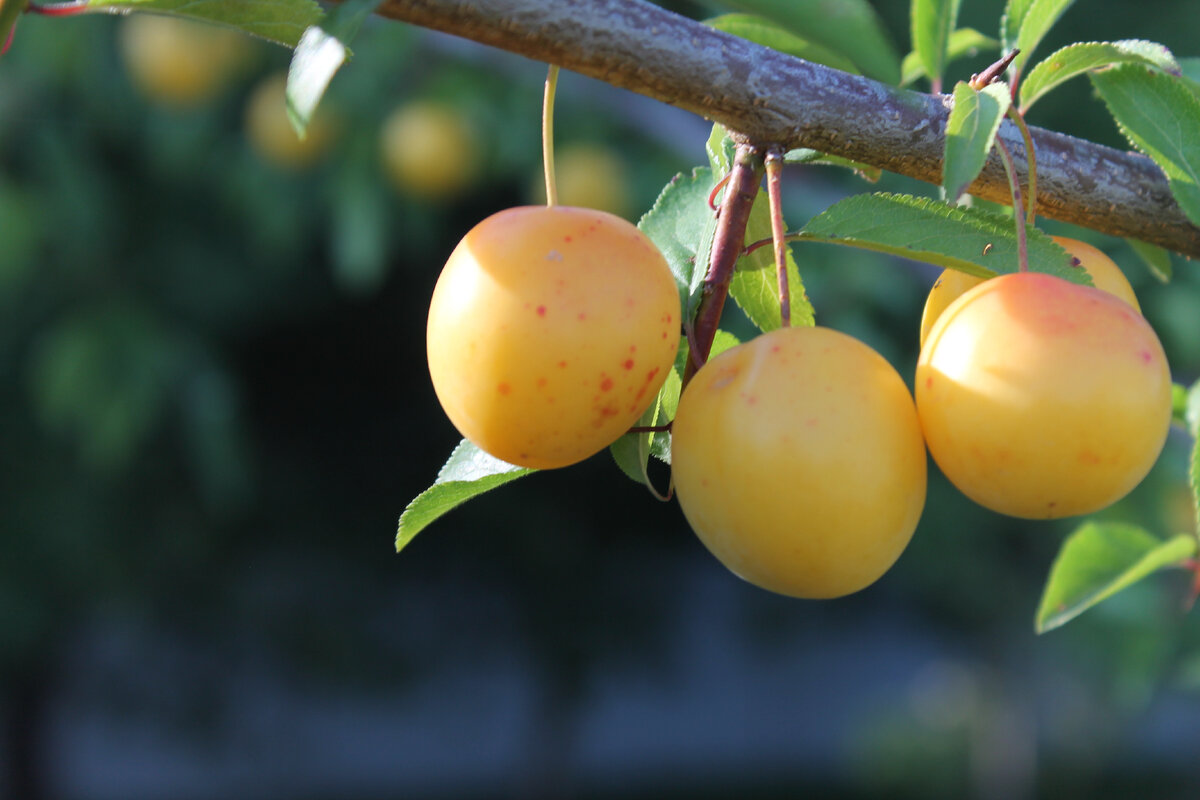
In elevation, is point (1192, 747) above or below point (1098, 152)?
below

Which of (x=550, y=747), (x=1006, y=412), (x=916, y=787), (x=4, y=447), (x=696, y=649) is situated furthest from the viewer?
(x=696, y=649)

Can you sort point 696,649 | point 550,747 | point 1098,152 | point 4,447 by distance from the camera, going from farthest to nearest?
point 696,649 → point 550,747 → point 4,447 → point 1098,152

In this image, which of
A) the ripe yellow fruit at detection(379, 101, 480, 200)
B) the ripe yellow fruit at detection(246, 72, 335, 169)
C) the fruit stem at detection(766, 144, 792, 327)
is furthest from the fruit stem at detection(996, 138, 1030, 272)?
the ripe yellow fruit at detection(246, 72, 335, 169)

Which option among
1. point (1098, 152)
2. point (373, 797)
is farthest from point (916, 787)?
point (1098, 152)

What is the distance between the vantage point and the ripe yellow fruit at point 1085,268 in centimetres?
59

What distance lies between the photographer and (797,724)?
8.60 meters

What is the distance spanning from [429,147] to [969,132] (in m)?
1.91

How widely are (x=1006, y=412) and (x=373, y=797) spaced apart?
7.38 metres

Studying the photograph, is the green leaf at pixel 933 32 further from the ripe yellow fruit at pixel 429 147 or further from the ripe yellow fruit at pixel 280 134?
the ripe yellow fruit at pixel 280 134

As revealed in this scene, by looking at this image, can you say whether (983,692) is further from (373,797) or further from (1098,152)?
(1098,152)

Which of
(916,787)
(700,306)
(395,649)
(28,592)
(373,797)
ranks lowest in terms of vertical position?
(373,797)

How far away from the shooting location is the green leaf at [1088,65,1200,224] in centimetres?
60

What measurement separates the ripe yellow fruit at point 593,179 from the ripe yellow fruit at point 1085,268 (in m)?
1.65

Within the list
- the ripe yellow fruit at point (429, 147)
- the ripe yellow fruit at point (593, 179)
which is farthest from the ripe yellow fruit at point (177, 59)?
the ripe yellow fruit at point (593, 179)
